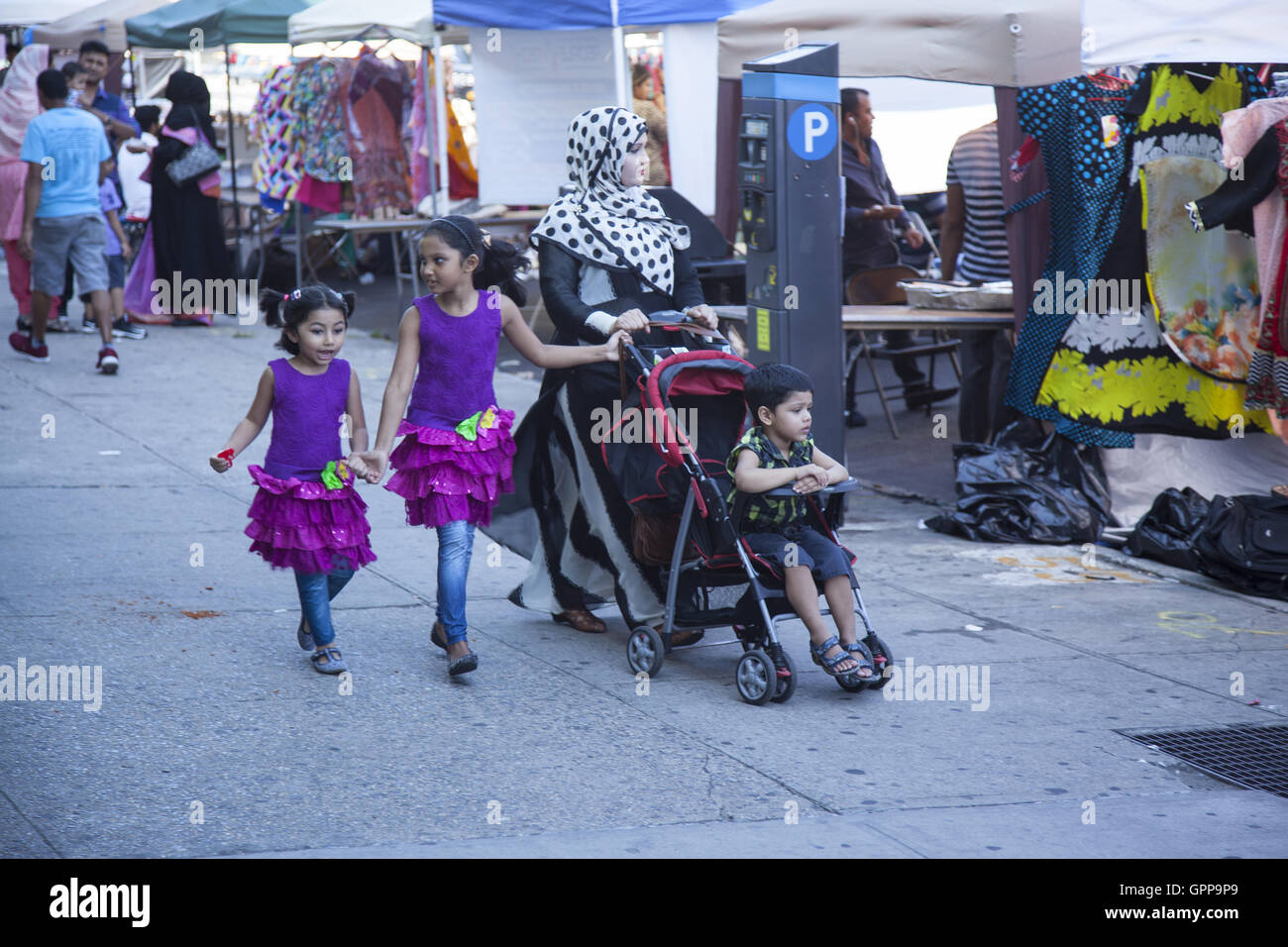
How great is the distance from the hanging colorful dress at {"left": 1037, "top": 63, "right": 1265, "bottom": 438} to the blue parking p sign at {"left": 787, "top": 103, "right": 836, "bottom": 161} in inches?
60.8

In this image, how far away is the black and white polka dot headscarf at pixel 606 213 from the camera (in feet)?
18.3

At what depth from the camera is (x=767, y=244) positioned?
727 cm

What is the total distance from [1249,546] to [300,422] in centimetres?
406

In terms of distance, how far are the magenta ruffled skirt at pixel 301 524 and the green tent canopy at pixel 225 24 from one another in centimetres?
1081

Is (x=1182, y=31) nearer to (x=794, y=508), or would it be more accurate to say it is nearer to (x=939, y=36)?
(x=939, y=36)

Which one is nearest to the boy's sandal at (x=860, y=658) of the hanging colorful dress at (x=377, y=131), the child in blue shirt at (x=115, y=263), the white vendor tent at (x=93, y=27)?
the child in blue shirt at (x=115, y=263)

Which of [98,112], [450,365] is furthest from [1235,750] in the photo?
[98,112]

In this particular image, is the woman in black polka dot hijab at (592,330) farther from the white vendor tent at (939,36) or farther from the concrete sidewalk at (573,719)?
the white vendor tent at (939,36)

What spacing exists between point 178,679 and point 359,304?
39.9ft

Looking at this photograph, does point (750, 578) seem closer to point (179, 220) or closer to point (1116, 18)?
point (1116, 18)

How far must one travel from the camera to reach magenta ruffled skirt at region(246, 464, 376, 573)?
5.08m

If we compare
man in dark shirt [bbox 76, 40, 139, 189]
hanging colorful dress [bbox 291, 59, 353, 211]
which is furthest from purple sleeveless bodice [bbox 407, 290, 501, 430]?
hanging colorful dress [bbox 291, 59, 353, 211]

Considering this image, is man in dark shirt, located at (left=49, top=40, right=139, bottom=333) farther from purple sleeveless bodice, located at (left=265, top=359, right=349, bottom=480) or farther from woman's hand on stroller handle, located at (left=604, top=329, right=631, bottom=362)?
woman's hand on stroller handle, located at (left=604, top=329, right=631, bottom=362)
